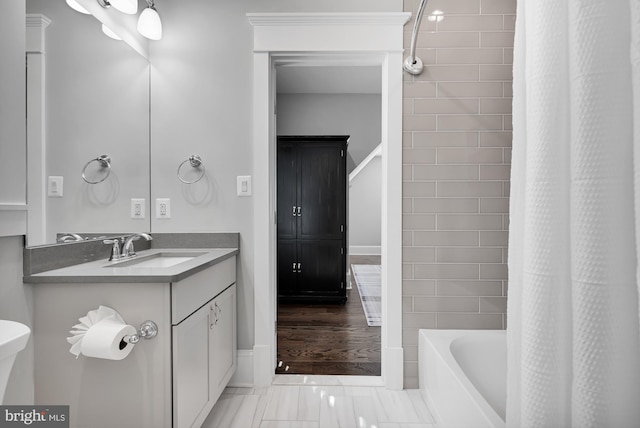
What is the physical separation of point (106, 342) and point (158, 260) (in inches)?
33.8

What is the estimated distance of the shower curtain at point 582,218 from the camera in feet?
1.99

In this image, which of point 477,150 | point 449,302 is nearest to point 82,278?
point 449,302

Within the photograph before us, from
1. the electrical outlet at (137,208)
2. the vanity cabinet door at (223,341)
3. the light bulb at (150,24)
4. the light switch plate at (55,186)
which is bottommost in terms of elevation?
the vanity cabinet door at (223,341)

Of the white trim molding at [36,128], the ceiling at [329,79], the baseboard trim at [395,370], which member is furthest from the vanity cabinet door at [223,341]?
the ceiling at [329,79]

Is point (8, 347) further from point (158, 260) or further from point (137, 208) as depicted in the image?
point (137, 208)

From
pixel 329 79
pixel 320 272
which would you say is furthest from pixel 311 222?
pixel 329 79

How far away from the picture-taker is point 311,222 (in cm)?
398

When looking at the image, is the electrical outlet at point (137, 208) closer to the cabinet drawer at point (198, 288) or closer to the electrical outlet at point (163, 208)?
the electrical outlet at point (163, 208)

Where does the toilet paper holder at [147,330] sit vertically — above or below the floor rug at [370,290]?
above

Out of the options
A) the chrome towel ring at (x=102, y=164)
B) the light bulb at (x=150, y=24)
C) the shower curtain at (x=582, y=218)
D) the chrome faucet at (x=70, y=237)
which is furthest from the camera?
the light bulb at (x=150, y=24)

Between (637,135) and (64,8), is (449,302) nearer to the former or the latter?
(637,135)

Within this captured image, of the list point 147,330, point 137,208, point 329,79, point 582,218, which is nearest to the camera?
point 582,218

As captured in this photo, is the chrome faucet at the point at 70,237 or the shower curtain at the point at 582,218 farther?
the chrome faucet at the point at 70,237

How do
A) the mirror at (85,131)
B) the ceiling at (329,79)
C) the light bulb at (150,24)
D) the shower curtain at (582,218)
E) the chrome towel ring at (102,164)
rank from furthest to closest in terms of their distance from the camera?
1. the ceiling at (329,79)
2. the light bulb at (150,24)
3. the chrome towel ring at (102,164)
4. the mirror at (85,131)
5. the shower curtain at (582,218)
